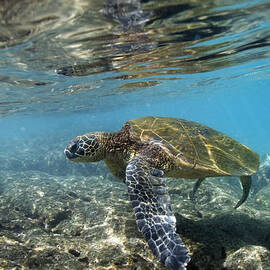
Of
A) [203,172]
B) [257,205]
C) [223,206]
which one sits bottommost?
[257,205]

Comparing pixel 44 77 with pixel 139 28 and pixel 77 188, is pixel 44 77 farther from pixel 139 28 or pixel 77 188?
pixel 139 28

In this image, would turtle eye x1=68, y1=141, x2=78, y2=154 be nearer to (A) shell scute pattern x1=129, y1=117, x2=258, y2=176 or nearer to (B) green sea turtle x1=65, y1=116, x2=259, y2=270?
(B) green sea turtle x1=65, y1=116, x2=259, y2=270

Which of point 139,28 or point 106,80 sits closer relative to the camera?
point 139,28

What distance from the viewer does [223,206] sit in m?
8.30

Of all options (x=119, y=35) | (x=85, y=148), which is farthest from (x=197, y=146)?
(x=119, y=35)

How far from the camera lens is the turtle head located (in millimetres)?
5805

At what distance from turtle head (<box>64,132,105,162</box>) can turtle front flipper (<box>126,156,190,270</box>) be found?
4.39 ft

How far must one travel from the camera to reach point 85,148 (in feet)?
19.0

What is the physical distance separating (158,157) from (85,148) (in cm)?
188

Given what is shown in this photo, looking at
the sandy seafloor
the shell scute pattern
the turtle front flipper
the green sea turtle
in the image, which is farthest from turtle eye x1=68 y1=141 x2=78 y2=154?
the sandy seafloor

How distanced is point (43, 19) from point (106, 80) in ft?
33.0

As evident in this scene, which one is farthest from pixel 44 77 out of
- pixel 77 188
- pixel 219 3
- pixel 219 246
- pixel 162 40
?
pixel 219 246

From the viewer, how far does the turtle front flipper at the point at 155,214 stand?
3.29 metres

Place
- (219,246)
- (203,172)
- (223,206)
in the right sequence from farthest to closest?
(223,206)
(203,172)
(219,246)
